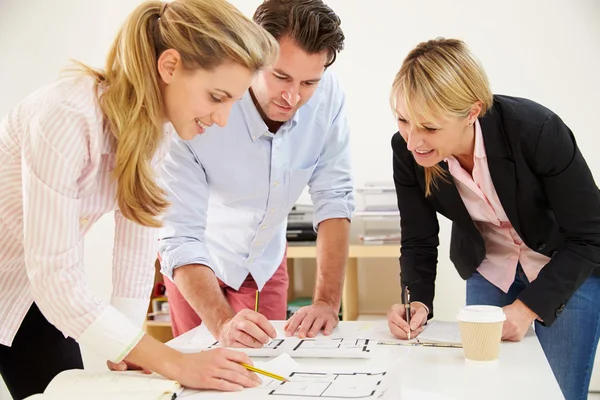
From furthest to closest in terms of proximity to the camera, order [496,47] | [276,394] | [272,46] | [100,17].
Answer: [100,17] < [496,47] < [272,46] < [276,394]

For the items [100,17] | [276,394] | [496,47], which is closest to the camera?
[276,394]

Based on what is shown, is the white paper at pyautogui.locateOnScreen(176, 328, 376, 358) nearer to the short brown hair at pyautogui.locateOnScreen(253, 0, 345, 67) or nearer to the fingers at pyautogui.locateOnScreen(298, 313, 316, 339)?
the fingers at pyautogui.locateOnScreen(298, 313, 316, 339)

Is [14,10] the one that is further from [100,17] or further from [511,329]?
[511,329]

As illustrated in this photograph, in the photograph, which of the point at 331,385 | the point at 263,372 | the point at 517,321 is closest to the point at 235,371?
the point at 263,372

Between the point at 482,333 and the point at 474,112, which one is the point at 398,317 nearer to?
the point at 482,333

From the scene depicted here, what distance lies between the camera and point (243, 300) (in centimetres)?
202

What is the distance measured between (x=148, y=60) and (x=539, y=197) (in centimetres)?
94

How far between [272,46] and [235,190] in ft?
1.99

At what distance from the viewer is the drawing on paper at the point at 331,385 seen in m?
1.17

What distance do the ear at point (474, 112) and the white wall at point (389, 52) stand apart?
1869 mm

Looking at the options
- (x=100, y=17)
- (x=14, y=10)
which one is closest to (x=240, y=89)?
(x=100, y=17)

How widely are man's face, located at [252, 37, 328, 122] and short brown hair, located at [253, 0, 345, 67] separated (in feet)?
0.06

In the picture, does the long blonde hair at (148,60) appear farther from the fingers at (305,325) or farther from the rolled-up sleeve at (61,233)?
the fingers at (305,325)

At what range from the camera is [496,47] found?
11.1 feet
